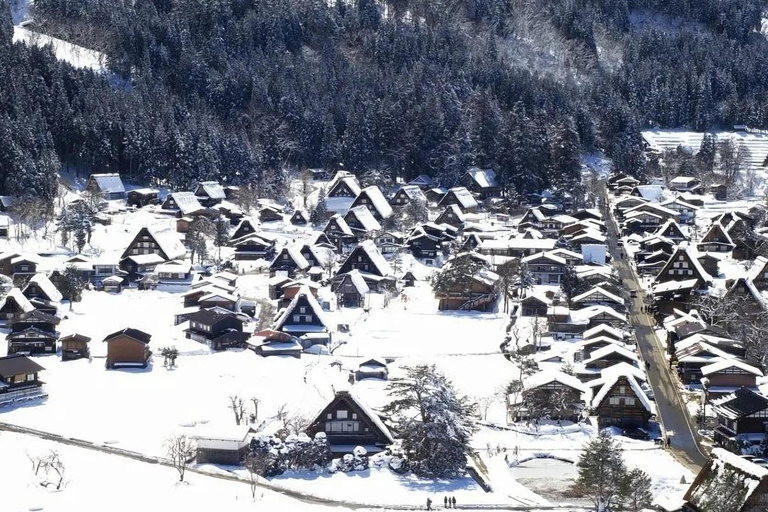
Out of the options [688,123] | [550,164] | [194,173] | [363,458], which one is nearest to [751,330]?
[363,458]

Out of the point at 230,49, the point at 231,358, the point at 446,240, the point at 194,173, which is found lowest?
the point at 231,358

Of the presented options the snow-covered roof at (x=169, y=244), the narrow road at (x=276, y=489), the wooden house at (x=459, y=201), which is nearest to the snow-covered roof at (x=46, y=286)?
the snow-covered roof at (x=169, y=244)

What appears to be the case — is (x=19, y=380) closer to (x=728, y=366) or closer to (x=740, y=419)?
(x=740, y=419)

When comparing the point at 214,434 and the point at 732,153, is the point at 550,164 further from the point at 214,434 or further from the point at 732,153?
the point at 214,434

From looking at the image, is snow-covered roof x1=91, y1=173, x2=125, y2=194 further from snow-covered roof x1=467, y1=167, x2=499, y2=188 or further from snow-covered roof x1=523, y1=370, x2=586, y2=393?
snow-covered roof x1=523, y1=370, x2=586, y2=393

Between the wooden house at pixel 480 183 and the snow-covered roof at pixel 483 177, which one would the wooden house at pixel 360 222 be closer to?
the wooden house at pixel 480 183

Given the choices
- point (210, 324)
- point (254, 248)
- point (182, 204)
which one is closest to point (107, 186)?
point (182, 204)
